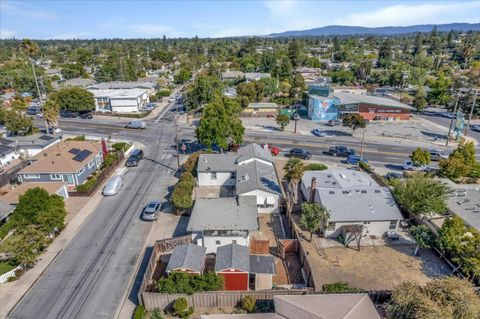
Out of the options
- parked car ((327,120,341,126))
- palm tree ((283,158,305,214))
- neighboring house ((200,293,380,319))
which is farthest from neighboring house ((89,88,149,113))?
neighboring house ((200,293,380,319))

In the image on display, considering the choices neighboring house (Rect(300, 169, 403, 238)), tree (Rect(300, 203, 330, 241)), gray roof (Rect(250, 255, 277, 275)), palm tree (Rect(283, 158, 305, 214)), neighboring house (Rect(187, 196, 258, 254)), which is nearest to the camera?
gray roof (Rect(250, 255, 277, 275))

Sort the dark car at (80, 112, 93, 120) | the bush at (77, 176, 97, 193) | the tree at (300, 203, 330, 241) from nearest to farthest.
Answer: the tree at (300, 203, 330, 241)
the bush at (77, 176, 97, 193)
the dark car at (80, 112, 93, 120)

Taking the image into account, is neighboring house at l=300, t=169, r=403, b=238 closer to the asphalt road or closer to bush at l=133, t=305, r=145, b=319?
bush at l=133, t=305, r=145, b=319

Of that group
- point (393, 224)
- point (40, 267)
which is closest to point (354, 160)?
point (393, 224)

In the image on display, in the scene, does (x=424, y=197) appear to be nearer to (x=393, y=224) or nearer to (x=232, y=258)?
(x=393, y=224)

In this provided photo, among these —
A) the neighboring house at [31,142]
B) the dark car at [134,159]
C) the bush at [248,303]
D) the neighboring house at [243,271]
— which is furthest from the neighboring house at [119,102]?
the bush at [248,303]
